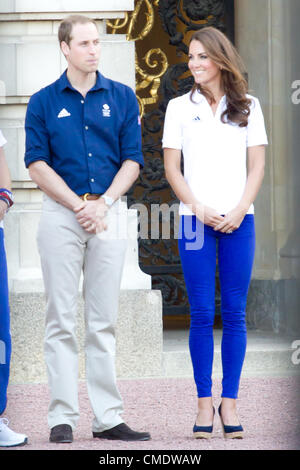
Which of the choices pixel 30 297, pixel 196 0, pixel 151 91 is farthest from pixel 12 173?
pixel 196 0

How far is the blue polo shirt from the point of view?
4.97 m

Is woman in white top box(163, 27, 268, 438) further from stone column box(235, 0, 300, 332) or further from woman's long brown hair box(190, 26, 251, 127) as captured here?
stone column box(235, 0, 300, 332)

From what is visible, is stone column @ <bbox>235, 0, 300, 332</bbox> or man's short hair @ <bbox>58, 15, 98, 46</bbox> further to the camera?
stone column @ <bbox>235, 0, 300, 332</bbox>

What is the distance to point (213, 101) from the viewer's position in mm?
5184

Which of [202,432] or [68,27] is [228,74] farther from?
[202,432]

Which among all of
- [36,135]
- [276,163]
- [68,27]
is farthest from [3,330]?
[276,163]

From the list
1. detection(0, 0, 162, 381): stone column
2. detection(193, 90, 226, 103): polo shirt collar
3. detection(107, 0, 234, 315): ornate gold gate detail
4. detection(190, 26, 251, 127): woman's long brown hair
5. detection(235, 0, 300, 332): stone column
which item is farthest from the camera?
detection(107, 0, 234, 315): ornate gold gate detail

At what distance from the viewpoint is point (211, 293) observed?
5.06m

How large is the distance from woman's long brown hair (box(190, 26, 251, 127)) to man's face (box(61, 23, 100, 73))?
1.69 feet

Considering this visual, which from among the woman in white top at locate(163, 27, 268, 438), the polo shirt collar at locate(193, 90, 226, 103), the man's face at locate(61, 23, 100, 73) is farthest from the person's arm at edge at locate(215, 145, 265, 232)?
the man's face at locate(61, 23, 100, 73)

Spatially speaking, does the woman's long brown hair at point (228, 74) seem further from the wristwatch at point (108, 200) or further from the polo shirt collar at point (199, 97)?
the wristwatch at point (108, 200)

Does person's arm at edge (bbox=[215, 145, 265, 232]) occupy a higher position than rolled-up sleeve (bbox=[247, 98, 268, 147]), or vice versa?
rolled-up sleeve (bbox=[247, 98, 268, 147])

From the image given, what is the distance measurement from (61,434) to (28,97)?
10.7 ft

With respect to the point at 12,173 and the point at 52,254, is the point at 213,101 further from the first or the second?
the point at 12,173
